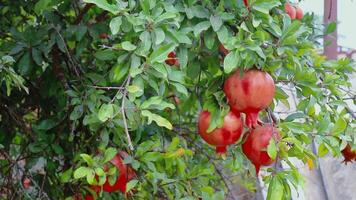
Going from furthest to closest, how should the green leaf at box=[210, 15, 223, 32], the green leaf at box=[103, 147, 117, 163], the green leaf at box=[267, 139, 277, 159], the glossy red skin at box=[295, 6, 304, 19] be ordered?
the glossy red skin at box=[295, 6, 304, 19] → the green leaf at box=[103, 147, 117, 163] → the green leaf at box=[210, 15, 223, 32] → the green leaf at box=[267, 139, 277, 159]

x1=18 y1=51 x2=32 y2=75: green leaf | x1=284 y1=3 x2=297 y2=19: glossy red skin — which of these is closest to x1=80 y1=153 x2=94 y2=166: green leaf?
x1=18 y1=51 x2=32 y2=75: green leaf

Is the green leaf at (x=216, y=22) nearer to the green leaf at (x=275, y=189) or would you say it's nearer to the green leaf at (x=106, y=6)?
the green leaf at (x=106, y=6)

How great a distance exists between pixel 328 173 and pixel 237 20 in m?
2.43

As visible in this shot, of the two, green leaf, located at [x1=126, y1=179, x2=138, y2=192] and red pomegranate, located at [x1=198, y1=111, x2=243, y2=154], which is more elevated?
red pomegranate, located at [x1=198, y1=111, x2=243, y2=154]

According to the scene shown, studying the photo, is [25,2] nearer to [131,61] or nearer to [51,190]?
[51,190]

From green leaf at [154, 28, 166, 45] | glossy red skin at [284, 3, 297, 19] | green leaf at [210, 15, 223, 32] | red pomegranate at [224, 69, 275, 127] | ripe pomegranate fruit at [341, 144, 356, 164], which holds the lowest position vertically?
ripe pomegranate fruit at [341, 144, 356, 164]

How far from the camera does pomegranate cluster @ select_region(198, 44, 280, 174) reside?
103cm

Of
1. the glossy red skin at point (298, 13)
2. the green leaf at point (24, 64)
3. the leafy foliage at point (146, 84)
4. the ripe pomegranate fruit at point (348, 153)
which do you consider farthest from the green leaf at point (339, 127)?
the green leaf at point (24, 64)

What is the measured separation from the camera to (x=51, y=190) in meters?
1.72

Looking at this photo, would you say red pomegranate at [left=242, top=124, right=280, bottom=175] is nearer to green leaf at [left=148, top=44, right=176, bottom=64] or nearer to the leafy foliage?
the leafy foliage

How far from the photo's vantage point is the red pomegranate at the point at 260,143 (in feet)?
3.44

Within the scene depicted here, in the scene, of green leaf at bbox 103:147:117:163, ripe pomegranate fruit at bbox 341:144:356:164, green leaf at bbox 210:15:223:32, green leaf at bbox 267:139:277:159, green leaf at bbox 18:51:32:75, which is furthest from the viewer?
green leaf at bbox 18:51:32:75

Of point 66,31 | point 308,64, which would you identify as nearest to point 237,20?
point 308,64

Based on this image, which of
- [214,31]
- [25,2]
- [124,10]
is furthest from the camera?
[25,2]
